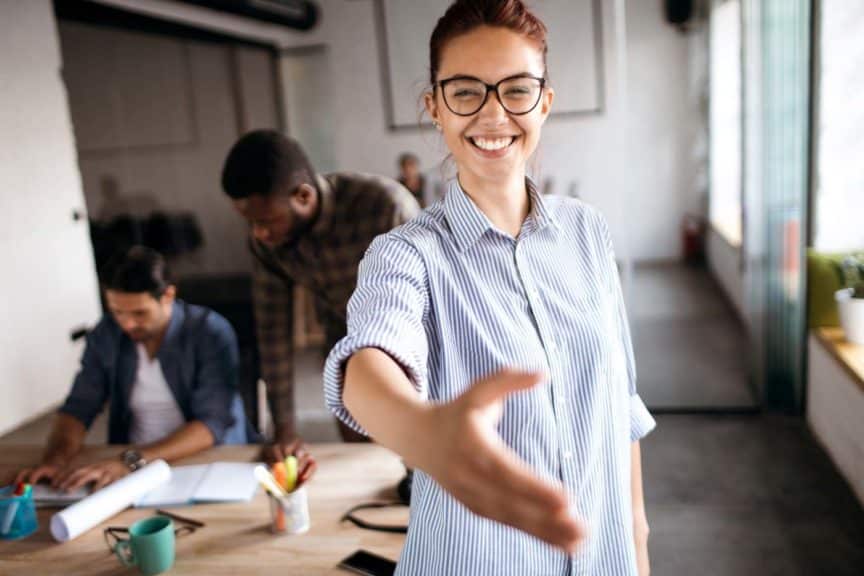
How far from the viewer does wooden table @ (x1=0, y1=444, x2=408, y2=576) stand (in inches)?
53.6

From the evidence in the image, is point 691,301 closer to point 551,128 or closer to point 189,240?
point 551,128

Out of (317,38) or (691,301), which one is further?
(691,301)

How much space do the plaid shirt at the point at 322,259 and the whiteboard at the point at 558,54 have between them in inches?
52.0

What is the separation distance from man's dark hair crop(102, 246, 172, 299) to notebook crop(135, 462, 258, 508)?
600 millimetres

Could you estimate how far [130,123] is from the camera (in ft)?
16.4

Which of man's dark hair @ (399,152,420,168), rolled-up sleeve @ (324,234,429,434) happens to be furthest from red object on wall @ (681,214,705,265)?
rolled-up sleeve @ (324,234,429,434)

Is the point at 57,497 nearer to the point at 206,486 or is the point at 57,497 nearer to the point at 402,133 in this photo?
the point at 206,486

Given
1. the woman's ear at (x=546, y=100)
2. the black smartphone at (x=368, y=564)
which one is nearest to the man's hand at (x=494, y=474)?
the woman's ear at (x=546, y=100)

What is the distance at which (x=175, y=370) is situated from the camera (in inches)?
85.6

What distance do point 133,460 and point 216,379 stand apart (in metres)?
0.39

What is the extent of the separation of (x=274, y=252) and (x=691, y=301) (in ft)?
15.6

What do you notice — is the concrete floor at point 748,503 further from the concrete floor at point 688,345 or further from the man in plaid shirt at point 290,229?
the man in plaid shirt at point 290,229

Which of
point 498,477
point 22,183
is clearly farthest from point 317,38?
point 498,477

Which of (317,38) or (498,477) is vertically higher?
(317,38)
